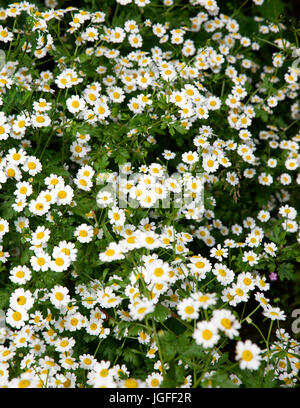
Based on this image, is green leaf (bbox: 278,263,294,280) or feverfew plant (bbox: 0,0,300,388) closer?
feverfew plant (bbox: 0,0,300,388)

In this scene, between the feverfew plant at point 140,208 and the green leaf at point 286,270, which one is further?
the green leaf at point 286,270

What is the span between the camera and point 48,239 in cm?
241

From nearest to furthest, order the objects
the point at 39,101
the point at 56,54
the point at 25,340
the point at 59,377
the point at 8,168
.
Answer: the point at 59,377
the point at 25,340
the point at 8,168
the point at 39,101
the point at 56,54

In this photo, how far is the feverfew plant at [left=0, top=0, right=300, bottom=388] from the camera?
213 cm

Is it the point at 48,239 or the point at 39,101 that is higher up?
the point at 39,101

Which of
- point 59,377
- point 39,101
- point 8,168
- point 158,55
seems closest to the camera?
point 59,377

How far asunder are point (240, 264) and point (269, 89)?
172cm

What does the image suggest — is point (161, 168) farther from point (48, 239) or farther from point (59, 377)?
point (59, 377)

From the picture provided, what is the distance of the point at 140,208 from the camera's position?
2.63m

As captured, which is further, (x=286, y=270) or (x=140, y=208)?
(x=286, y=270)

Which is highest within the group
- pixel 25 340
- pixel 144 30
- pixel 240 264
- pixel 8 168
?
pixel 144 30

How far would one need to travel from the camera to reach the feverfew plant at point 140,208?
213 cm

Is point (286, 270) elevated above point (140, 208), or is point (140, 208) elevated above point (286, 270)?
point (140, 208)

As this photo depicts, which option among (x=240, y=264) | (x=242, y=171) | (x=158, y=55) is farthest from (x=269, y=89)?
(x=240, y=264)
